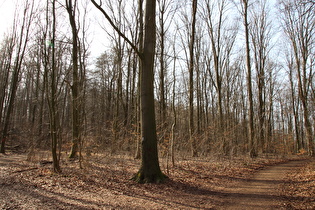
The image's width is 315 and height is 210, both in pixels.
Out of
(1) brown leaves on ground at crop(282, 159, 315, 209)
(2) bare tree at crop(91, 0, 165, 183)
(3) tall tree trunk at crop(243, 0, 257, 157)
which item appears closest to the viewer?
(1) brown leaves on ground at crop(282, 159, 315, 209)

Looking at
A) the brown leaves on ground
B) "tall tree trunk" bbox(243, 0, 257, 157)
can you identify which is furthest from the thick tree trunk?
"tall tree trunk" bbox(243, 0, 257, 157)

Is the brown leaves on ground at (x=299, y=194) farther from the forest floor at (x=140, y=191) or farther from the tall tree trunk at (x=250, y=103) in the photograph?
the tall tree trunk at (x=250, y=103)

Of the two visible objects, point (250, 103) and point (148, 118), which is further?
point (250, 103)

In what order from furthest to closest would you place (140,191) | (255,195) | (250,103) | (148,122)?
(250,103) → (148,122) → (140,191) → (255,195)

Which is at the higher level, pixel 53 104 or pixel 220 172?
pixel 53 104

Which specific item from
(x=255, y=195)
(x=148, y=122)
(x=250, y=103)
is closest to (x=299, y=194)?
(x=255, y=195)

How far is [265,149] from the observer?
615 inches

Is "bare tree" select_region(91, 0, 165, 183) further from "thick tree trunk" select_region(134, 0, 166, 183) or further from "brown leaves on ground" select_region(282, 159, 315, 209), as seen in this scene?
"brown leaves on ground" select_region(282, 159, 315, 209)

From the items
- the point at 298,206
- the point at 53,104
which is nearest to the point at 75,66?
the point at 53,104

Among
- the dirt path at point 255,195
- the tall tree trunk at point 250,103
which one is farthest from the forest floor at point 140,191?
the tall tree trunk at point 250,103

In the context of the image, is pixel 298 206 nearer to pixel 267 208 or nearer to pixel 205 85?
pixel 267 208

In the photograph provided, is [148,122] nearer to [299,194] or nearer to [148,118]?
[148,118]

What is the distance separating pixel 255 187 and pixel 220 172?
99.3 inches

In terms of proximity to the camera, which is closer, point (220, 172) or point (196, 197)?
point (196, 197)
